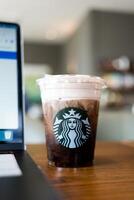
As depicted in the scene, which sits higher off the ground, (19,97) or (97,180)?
(19,97)

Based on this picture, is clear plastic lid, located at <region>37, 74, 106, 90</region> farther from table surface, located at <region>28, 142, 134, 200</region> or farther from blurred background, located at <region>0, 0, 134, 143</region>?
blurred background, located at <region>0, 0, 134, 143</region>

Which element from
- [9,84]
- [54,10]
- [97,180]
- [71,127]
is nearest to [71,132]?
[71,127]

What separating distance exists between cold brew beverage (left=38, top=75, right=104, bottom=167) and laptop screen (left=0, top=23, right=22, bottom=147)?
0.42ft

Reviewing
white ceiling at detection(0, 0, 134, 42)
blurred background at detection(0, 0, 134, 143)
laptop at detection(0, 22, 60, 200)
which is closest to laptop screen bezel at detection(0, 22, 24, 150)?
laptop at detection(0, 22, 60, 200)

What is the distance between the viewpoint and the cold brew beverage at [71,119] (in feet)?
1.58

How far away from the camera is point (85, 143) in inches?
19.3

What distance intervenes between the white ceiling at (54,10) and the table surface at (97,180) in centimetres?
295

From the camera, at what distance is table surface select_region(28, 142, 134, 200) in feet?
1.05

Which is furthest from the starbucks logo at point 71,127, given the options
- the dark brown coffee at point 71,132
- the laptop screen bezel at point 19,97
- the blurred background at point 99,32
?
the blurred background at point 99,32

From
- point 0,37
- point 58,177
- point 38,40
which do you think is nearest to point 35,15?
point 38,40

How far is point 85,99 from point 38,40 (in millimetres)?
5219

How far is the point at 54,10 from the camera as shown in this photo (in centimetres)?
390

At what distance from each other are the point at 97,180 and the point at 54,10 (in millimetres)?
3748

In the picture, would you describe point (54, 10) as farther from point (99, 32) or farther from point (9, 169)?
point (9, 169)
